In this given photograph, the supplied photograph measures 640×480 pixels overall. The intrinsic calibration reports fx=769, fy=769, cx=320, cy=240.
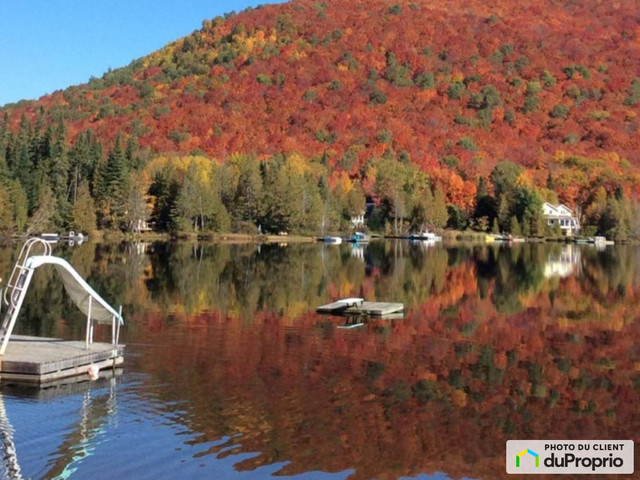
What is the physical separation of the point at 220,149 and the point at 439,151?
1877 inches

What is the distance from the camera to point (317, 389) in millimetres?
18391

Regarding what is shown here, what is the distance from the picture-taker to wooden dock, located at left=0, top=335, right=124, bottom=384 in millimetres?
17531

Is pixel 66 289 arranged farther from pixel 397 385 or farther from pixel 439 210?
pixel 439 210

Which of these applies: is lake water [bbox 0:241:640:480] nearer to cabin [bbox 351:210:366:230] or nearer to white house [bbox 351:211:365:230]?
cabin [bbox 351:210:366:230]

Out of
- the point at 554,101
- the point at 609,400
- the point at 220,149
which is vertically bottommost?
the point at 609,400

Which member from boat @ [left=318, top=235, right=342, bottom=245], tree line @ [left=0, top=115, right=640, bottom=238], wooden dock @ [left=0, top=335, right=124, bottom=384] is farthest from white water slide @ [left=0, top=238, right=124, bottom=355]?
boat @ [left=318, top=235, right=342, bottom=245]

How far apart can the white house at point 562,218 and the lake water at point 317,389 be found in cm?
10221

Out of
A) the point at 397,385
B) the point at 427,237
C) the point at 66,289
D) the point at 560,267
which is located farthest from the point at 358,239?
the point at 397,385

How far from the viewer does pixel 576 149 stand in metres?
173

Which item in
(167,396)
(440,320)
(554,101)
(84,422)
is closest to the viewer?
(84,422)

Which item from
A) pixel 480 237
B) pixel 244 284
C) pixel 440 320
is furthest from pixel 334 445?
pixel 480 237

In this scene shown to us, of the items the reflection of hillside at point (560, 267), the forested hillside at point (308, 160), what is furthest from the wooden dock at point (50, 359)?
the forested hillside at point (308, 160)

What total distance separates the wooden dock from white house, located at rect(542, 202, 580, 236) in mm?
124343

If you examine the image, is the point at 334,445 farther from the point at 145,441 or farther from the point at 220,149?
the point at 220,149
